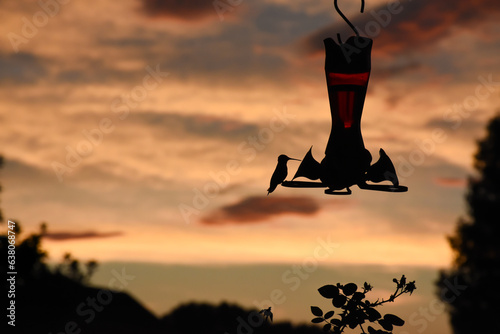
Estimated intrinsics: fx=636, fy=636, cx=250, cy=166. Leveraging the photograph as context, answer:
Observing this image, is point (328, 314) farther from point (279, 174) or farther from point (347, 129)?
point (347, 129)

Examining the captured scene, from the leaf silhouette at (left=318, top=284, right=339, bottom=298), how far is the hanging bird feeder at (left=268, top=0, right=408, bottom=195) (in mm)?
1435

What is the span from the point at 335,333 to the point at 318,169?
1711 mm

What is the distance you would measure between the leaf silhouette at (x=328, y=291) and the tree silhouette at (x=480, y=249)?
27674mm

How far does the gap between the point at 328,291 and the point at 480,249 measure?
2984 centimetres

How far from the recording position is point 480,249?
32.2 meters

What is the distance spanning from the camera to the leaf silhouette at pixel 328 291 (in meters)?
4.74

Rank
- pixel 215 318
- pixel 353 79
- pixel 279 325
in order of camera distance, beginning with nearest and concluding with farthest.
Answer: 1. pixel 353 79
2. pixel 279 325
3. pixel 215 318

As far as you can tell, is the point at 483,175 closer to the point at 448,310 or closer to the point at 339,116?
the point at 448,310

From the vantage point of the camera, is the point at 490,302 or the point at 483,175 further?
the point at 483,175

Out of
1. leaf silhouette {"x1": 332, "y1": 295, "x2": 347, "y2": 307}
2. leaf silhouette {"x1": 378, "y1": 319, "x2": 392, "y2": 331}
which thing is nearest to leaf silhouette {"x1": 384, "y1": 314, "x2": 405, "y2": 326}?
leaf silhouette {"x1": 378, "y1": 319, "x2": 392, "y2": 331}

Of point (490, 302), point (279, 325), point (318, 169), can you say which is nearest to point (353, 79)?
point (318, 169)

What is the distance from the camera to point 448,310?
106 ft

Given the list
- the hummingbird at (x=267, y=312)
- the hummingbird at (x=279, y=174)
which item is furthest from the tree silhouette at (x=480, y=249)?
the hummingbird at (x=267, y=312)

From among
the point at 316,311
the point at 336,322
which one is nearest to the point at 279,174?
the point at 316,311
